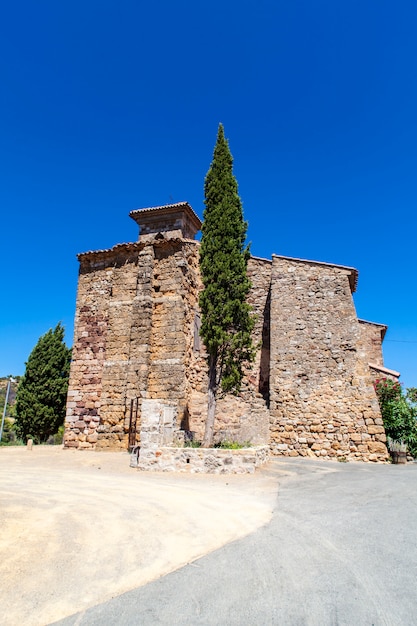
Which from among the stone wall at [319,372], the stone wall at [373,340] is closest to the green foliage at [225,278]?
the stone wall at [319,372]

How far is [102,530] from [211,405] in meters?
7.27

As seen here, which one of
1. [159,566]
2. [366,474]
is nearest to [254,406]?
[366,474]

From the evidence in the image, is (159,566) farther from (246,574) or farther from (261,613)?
(261,613)

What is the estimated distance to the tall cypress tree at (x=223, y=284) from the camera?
12.0 metres

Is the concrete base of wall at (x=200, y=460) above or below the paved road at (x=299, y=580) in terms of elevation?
above

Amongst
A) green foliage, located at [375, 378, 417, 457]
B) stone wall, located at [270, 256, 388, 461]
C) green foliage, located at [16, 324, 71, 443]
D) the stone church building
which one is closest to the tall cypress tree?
the stone church building

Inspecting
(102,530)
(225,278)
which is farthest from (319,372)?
(102,530)

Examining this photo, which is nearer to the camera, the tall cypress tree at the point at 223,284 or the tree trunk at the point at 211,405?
the tree trunk at the point at 211,405

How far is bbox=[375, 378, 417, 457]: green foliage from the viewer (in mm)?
12680

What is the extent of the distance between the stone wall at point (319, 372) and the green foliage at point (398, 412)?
3.12ft

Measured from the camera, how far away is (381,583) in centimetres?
330

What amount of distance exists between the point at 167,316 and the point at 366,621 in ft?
43.6

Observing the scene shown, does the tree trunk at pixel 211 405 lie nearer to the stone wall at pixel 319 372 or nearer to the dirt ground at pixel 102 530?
the dirt ground at pixel 102 530

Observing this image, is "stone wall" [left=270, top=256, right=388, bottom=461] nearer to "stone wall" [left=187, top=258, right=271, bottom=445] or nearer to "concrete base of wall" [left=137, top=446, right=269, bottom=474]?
"stone wall" [left=187, top=258, right=271, bottom=445]
